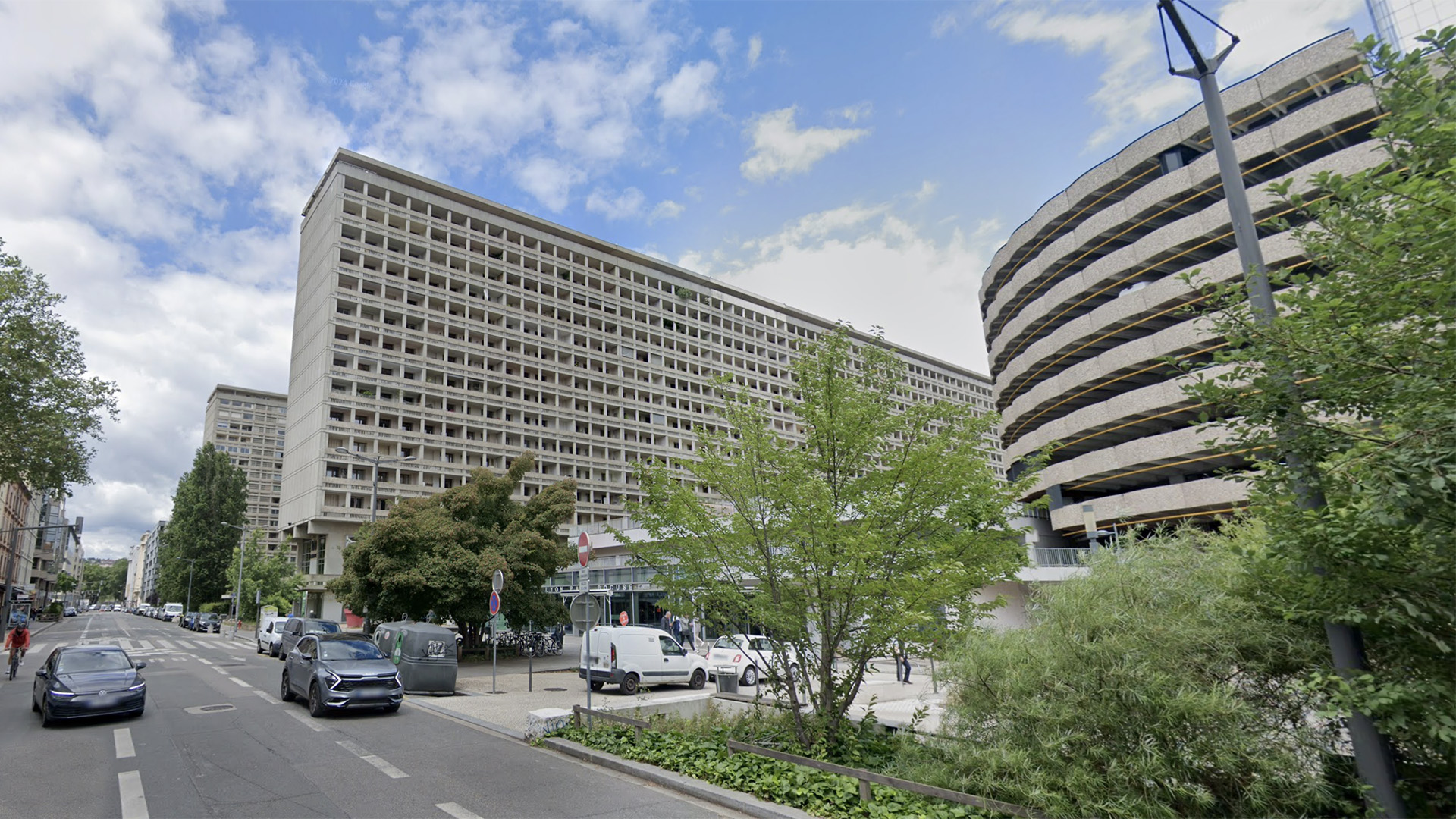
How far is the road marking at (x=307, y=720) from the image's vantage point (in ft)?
43.4

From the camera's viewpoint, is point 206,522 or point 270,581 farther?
point 206,522

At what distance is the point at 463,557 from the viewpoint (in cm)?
2555

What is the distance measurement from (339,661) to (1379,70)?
1784 cm

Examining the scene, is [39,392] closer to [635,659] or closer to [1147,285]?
[635,659]

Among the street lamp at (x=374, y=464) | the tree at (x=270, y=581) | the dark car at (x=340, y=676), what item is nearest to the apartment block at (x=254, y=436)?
the tree at (x=270, y=581)

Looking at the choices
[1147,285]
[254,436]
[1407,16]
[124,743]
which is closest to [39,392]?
[124,743]

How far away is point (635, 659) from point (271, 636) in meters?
21.3

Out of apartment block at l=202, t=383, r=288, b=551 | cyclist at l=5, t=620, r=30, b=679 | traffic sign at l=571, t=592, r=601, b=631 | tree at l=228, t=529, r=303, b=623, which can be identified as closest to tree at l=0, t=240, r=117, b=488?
cyclist at l=5, t=620, r=30, b=679

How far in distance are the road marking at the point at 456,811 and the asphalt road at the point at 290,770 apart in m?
0.02

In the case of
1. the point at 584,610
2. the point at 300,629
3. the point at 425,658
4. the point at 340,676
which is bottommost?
the point at 425,658

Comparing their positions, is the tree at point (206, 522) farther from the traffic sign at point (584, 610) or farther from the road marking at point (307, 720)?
the traffic sign at point (584, 610)

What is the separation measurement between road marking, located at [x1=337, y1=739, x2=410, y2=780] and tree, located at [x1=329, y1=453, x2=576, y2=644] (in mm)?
12888

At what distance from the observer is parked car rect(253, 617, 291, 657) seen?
1242 inches

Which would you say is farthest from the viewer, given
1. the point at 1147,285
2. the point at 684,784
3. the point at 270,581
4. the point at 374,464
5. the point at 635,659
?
the point at 270,581
